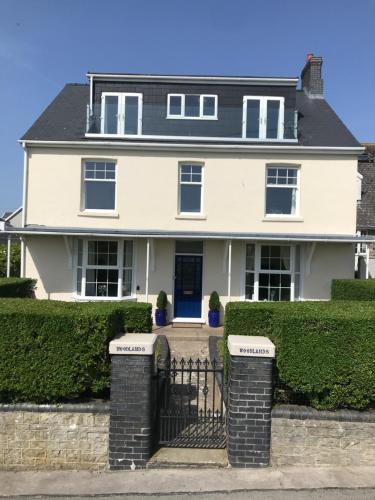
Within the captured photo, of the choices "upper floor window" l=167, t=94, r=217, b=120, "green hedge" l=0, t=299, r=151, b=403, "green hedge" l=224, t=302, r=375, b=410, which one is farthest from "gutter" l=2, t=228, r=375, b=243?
"green hedge" l=0, t=299, r=151, b=403

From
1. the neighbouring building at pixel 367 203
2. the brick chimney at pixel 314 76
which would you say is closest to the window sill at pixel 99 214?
the brick chimney at pixel 314 76

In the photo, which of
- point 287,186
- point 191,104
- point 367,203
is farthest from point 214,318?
point 367,203

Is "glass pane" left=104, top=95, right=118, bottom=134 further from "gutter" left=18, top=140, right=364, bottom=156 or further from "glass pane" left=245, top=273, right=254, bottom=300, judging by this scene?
"glass pane" left=245, top=273, right=254, bottom=300

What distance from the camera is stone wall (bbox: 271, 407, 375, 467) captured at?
15.9 feet

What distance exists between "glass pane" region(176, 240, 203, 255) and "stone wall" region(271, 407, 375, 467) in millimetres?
9099

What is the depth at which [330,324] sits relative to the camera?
16.1 feet

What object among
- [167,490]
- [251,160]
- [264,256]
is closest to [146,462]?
[167,490]

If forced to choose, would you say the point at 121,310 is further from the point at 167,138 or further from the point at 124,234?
the point at 167,138

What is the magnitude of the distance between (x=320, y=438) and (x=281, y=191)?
9.85 metres

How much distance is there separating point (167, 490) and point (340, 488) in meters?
1.89

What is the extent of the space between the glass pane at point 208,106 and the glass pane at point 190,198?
2761 mm

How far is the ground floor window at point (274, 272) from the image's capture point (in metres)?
13.5

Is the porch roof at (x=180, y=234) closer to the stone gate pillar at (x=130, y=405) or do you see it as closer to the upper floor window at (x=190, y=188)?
the upper floor window at (x=190, y=188)

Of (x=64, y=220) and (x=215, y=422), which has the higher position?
(x=64, y=220)
